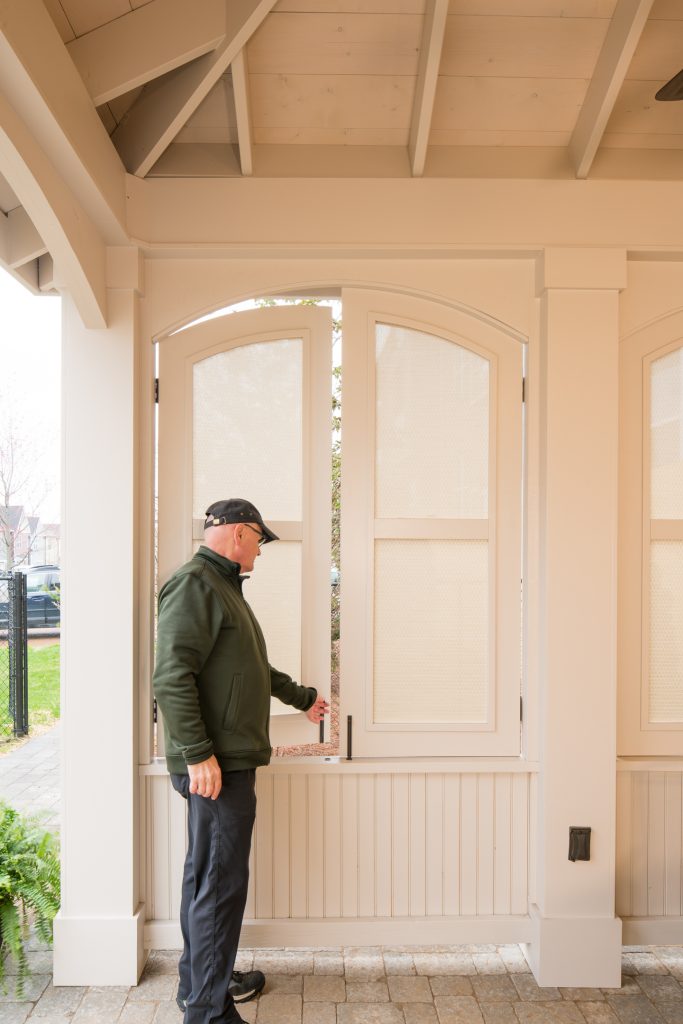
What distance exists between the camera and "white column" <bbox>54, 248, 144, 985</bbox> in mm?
2643

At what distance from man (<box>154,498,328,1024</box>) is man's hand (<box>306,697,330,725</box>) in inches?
13.6

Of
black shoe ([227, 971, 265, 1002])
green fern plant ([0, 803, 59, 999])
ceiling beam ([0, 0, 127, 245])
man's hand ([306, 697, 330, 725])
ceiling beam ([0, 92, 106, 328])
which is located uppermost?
ceiling beam ([0, 0, 127, 245])

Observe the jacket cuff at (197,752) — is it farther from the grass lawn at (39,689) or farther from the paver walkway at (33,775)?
the grass lawn at (39,689)

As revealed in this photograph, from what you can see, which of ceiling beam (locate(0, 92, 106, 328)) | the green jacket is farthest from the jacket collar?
ceiling beam (locate(0, 92, 106, 328))

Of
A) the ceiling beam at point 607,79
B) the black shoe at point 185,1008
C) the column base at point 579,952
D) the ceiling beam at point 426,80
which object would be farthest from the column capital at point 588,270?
the black shoe at point 185,1008

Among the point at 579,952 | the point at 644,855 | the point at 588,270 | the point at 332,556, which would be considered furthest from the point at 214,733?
the point at 588,270

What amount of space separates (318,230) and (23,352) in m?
1.95

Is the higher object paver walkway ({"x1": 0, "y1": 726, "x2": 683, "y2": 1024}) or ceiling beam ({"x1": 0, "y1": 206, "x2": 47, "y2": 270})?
ceiling beam ({"x1": 0, "y1": 206, "x2": 47, "y2": 270})

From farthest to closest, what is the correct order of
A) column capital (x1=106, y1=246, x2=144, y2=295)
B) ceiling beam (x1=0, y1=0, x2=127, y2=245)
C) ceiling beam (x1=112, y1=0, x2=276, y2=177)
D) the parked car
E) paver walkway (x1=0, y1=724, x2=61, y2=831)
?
paver walkway (x1=0, y1=724, x2=61, y2=831), the parked car, column capital (x1=106, y1=246, x2=144, y2=295), ceiling beam (x1=112, y1=0, x2=276, y2=177), ceiling beam (x1=0, y1=0, x2=127, y2=245)

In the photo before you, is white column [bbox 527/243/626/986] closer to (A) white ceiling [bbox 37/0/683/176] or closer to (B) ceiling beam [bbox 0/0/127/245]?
Answer: (A) white ceiling [bbox 37/0/683/176]

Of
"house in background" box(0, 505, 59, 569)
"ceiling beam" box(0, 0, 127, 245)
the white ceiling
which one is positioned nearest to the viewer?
"ceiling beam" box(0, 0, 127, 245)

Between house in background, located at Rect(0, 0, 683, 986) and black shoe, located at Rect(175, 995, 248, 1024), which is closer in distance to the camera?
black shoe, located at Rect(175, 995, 248, 1024)

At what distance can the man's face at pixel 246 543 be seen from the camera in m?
2.47

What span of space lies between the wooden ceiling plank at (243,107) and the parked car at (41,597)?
2563 mm
